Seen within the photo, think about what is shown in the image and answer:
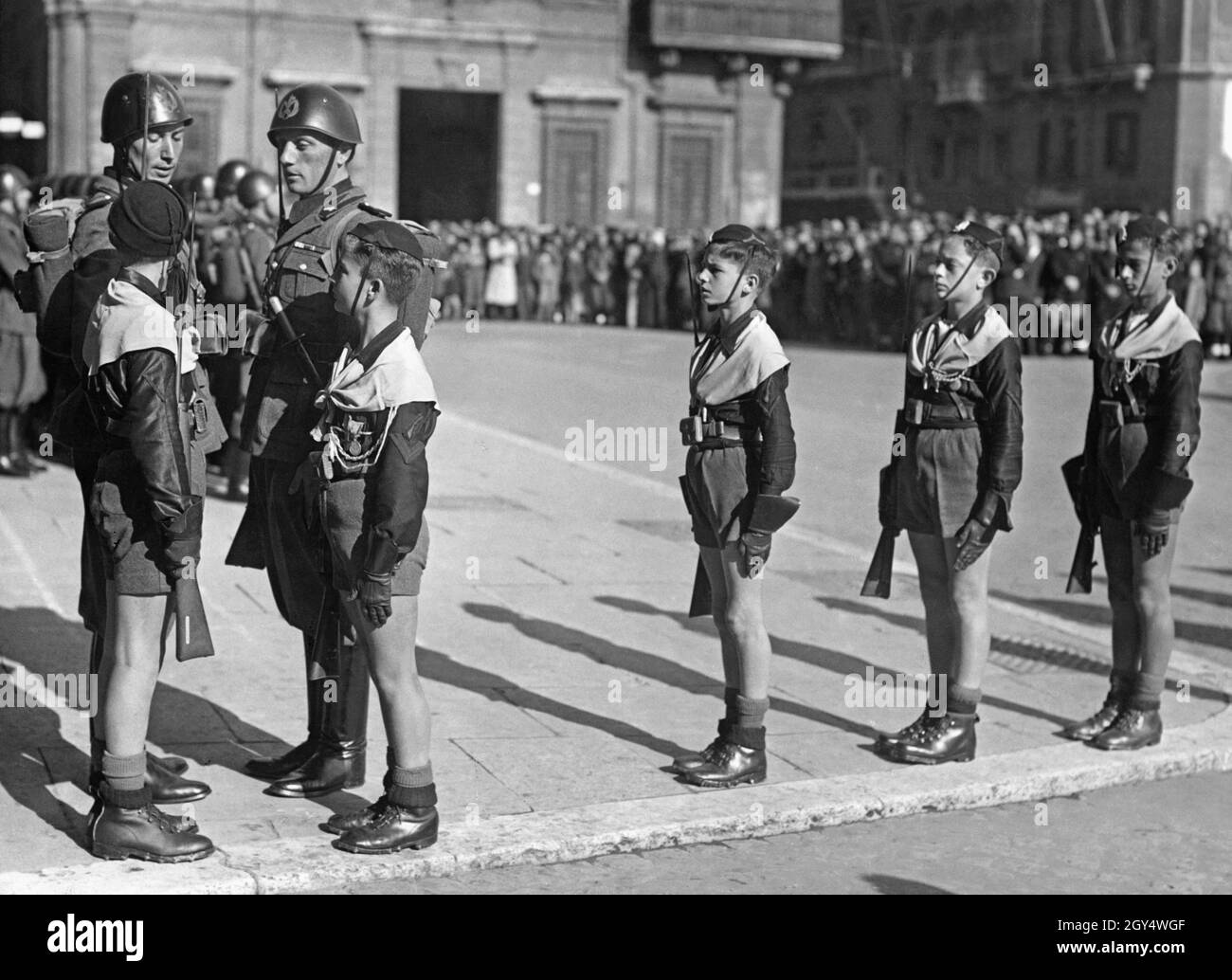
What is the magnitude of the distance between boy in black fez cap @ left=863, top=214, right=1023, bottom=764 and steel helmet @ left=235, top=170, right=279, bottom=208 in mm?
6696

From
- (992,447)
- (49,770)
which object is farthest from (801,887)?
(49,770)

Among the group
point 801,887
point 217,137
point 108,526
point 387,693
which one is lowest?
point 801,887

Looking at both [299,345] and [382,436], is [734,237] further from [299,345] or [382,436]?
[382,436]

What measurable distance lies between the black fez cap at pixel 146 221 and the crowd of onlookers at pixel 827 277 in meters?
16.5

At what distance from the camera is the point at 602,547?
33.9 feet

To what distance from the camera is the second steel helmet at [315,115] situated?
5.62 metres

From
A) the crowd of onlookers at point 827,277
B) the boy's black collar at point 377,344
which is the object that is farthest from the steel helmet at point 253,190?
the crowd of onlookers at point 827,277

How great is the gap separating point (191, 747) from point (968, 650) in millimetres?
2490

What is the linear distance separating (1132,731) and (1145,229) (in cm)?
167

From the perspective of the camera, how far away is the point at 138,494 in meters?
5.11

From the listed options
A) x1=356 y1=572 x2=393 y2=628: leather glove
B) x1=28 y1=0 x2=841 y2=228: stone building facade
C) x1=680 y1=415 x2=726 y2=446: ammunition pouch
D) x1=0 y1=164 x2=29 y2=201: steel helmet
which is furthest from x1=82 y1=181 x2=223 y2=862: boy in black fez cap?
x1=28 y1=0 x2=841 y2=228: stone building facade

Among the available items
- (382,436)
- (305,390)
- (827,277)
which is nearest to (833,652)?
(305,390)
